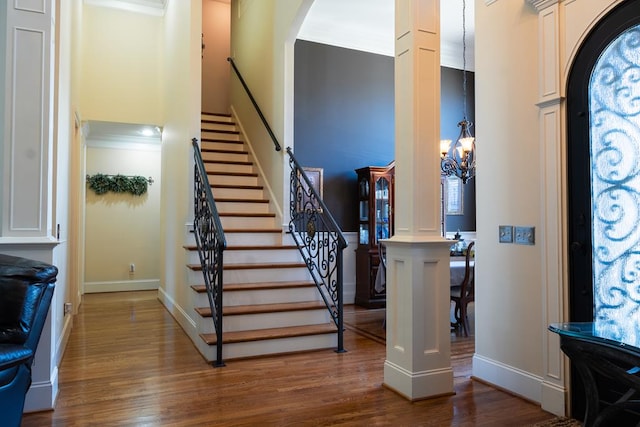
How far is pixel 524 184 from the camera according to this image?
2918 mm

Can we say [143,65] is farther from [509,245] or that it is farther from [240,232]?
[509,245]

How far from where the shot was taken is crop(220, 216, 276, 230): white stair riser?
5.25m

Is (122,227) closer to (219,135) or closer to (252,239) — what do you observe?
(219,135)

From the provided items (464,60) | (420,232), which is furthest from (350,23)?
(420,232)

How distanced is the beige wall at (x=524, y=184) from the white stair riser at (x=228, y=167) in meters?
3.56

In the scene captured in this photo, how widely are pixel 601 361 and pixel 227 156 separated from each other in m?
5.22

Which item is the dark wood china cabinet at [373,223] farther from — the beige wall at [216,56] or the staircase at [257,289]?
the beige wall at [216,56]

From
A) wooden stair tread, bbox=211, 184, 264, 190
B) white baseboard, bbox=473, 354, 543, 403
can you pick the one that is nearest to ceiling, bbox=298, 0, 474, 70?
wooden stair tread, bbox=211, 184, 264, 190

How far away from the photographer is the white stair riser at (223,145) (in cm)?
632

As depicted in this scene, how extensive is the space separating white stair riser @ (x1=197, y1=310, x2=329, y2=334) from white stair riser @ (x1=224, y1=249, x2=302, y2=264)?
2.52 ft

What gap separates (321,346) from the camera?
4.07 m

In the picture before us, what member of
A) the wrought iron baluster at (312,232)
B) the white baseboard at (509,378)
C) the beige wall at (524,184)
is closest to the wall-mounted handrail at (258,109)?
the wrought iron baluster at (312,232)

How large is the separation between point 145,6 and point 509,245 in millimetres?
6023

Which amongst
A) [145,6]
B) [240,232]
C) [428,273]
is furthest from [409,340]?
[145,6]
